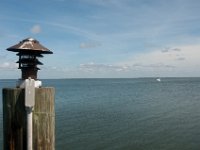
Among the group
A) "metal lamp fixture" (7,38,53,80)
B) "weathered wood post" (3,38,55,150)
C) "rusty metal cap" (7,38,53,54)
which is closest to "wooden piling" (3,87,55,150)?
"weathered wood post" (3,38,55,150)

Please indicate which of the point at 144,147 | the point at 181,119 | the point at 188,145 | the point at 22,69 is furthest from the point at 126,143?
the point at 22,69

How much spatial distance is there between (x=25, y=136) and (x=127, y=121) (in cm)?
2542

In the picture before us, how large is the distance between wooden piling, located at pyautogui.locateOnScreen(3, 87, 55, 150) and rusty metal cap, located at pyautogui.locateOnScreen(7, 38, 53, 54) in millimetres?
453

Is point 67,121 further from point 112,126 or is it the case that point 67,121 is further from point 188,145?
point 188,145

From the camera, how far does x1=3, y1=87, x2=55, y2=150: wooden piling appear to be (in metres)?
2.94

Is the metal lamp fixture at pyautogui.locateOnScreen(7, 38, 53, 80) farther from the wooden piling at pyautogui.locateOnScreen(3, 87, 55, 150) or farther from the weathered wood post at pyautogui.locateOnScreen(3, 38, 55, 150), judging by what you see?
the wooden piling at pyautogui.locateOnScreen(3, 87, 55, 150)

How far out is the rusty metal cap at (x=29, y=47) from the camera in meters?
3.12

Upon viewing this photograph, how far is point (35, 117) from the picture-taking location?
116 inches

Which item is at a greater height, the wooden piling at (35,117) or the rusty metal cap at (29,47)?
the rusty metal cap at (29,47)

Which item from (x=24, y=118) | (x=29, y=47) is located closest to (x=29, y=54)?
(x=29, y=47)

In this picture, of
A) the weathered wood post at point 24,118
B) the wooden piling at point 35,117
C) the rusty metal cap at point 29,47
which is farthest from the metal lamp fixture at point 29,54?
the wooden piling at point 35,117

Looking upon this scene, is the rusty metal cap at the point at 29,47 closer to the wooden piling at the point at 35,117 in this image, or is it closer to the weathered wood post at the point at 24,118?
the weathered wood post at the point at 24,118

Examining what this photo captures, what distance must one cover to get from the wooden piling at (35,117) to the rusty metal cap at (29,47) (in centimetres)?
45

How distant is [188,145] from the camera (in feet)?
61.6
